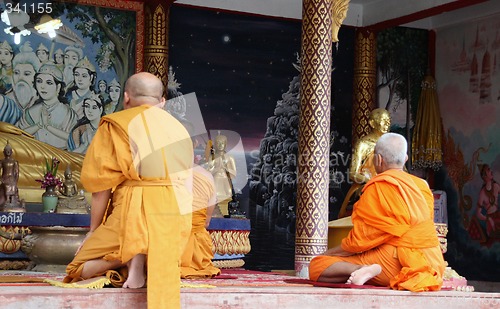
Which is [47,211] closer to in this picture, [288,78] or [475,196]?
[288,78]

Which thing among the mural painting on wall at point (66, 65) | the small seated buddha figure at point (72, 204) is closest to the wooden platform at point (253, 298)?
the small seated buddha figure at point (72, 204)

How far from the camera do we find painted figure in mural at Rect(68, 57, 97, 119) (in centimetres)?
1193

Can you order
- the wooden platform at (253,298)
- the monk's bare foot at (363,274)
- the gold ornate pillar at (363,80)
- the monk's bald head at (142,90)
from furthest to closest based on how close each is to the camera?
the gold ornate pillar at (363,80), the monk's bare foot at (363,274), the monk's bald head at (142,90), the wooden platform at (253,298)

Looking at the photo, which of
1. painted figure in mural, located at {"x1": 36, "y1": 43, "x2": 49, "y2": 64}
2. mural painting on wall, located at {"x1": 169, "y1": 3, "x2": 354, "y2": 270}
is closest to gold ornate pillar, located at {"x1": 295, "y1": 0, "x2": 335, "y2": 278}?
mural painting on wall, located at {"x1": 169, "y1": 3, "x2": 354, "y2": 270}

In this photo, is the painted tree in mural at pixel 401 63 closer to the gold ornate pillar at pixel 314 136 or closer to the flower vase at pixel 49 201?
the gold ornate pillar at pixel 314 136

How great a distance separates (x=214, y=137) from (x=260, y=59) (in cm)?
160

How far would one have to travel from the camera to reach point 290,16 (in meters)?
13.3

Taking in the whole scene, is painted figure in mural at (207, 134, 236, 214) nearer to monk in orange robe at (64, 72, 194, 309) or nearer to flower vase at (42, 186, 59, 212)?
flower vase at (42, 186, 59, 212)

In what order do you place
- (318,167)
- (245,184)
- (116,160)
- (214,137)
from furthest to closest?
(245,184)
(214,137)
(318,167)
(116,160)

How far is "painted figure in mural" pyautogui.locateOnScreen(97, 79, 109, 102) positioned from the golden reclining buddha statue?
96cm

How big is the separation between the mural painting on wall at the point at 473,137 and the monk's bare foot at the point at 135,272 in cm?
885

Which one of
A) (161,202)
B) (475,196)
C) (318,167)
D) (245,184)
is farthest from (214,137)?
(161,202)

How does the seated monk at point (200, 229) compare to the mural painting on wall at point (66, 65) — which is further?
the mural painting on wall at point (66, 65)

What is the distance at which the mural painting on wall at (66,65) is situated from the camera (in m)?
11.5
